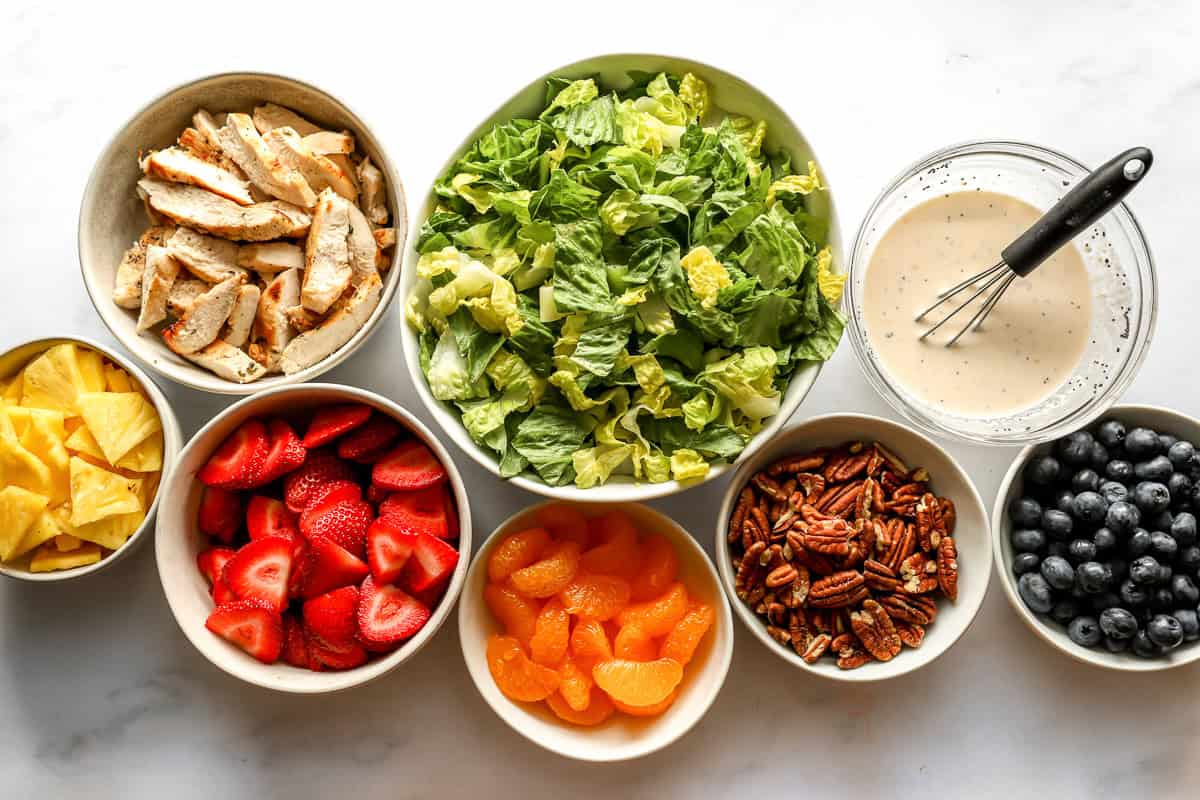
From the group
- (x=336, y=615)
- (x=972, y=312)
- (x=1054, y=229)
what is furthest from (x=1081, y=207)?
(x=336, y=615)

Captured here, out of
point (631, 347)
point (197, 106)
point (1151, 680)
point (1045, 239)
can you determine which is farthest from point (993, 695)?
point (197, 106)

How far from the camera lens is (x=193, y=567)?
1.72 metres

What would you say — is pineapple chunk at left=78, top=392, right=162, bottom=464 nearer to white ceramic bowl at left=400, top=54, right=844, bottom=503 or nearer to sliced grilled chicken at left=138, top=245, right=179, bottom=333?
sliced grilled chicken at left=138, top=245, right=179, bottom=333

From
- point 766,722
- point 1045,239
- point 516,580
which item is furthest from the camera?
point 766,722

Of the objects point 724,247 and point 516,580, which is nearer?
point 724,247

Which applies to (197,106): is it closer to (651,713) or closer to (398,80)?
(398,80)

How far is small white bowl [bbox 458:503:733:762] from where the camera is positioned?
1.70 m

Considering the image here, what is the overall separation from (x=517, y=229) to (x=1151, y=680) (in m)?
1.55

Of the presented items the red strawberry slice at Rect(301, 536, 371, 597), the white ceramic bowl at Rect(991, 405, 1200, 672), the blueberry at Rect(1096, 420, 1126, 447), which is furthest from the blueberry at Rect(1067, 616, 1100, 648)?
the red strawberry slice at Rect(301, 536, 371, 597)

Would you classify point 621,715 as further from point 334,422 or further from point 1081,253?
point 1081,253

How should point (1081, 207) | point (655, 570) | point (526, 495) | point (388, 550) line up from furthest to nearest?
point (526, 495) → point (655, 570) → point (388, 550) → point (1081, 207)

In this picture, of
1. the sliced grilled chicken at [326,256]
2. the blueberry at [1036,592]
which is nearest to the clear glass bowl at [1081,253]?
the blueberry at [1036,592]

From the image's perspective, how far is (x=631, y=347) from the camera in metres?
1.61

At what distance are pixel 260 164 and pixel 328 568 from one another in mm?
722
